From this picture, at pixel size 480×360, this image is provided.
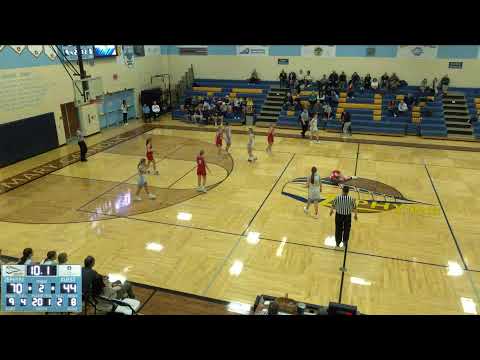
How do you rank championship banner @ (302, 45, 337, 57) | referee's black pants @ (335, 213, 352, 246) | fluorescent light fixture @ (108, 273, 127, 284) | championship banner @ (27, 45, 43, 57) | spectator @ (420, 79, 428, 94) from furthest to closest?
championship banner @ (302, 45, 337, 57), spectator @ (420, 79, 428, 94), championship banner @ (27, 45, 43, 57), referee's black pants @ (335, 213, 352, 246), fluorescent light fixture @ (108, 273, 127, 284)

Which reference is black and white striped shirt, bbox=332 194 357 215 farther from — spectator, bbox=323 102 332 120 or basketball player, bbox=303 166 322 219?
spectator, bbox=323 102 332 120

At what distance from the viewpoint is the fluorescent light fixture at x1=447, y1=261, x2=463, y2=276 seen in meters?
8.56

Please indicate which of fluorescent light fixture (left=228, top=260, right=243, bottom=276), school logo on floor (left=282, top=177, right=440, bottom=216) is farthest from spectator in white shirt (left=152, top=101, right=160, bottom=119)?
fluorescent light fixture (left=228, top=260, right=243, bottom=276)

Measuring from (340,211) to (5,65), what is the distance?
48.5ft

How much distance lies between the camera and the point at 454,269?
343 inches

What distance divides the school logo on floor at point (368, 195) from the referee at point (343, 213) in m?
2.57

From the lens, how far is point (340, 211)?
914cm

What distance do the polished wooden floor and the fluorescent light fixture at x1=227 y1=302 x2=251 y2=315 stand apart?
130mm

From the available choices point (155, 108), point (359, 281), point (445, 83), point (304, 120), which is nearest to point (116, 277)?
point (359, 281)

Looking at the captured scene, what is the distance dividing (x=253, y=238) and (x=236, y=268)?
1459mm

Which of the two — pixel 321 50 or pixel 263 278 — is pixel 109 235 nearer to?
pixel 263 278

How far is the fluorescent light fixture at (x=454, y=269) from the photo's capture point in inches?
337

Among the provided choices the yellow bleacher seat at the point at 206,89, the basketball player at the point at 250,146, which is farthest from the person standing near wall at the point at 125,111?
the basketball player at the point at 250,146
